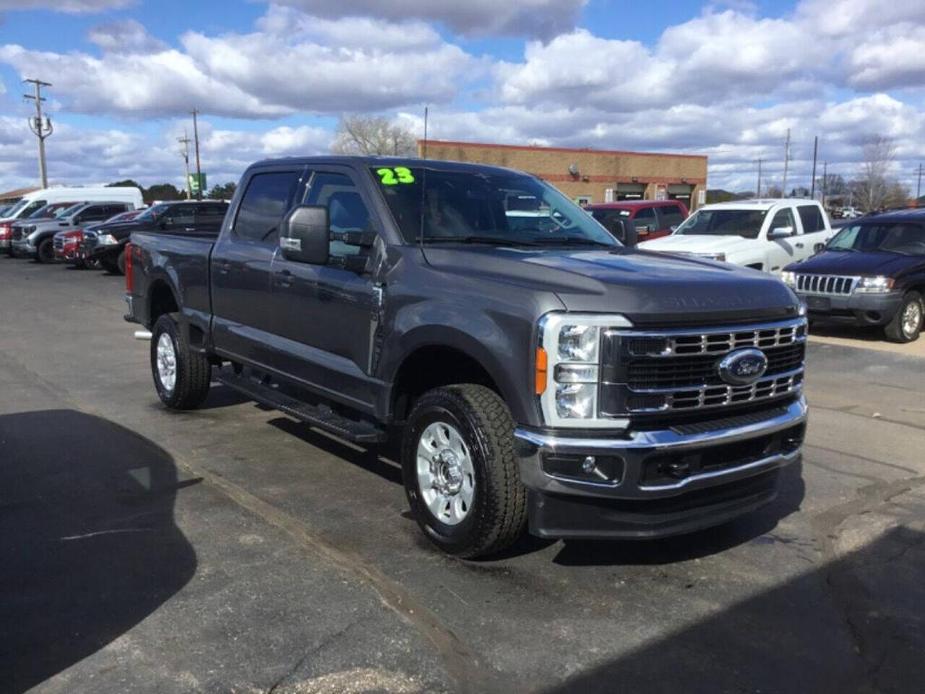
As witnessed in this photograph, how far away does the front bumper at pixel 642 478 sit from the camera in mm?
3674

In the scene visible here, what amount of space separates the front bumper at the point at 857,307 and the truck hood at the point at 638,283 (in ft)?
25.8

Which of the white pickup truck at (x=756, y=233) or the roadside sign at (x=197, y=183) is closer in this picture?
the white pickup truck at (x=756, y=233)

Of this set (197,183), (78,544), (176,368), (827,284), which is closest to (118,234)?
(176,368)

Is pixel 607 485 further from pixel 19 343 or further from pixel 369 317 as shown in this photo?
pixel 19 343

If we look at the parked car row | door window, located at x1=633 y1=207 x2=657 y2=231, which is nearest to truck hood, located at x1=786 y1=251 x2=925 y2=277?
door window, located at x1=633 y1=207 x2=657 y2=231

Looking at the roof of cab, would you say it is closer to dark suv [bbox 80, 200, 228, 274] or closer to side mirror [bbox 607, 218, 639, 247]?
side mirror [bbox 607, 218, 639, 247]

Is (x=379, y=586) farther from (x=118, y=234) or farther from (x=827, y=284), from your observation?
(x=118, y=234)

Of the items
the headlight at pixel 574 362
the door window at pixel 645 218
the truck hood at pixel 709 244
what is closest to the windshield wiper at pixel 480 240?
the headlight at pixel 574 362

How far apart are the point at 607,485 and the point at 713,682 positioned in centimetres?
87

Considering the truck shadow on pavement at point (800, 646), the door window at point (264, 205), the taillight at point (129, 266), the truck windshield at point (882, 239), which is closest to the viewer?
the truck shadow on pavement at point (800, 646)

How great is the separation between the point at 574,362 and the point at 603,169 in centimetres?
5229

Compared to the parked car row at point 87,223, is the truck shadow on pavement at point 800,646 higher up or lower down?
lower down

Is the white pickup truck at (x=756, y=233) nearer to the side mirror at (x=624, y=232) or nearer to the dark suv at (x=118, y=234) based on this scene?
the side mirror at (x=624, y=232)

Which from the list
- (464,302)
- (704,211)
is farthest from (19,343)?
(704,211)
